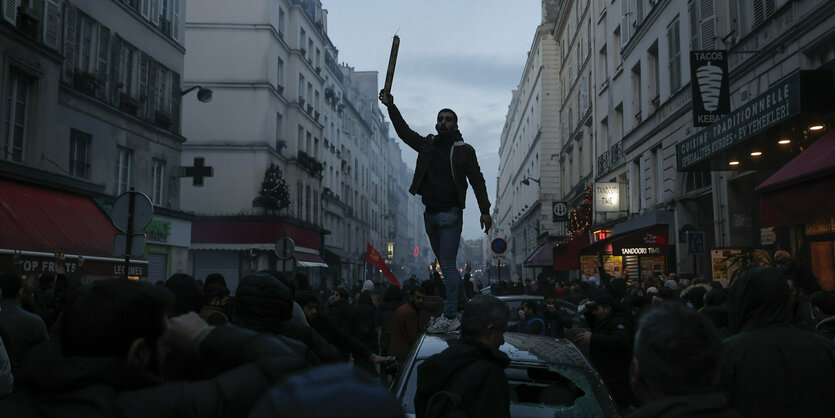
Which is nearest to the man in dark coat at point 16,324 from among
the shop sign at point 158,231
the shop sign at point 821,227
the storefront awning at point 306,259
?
the shop sign at point 821,227

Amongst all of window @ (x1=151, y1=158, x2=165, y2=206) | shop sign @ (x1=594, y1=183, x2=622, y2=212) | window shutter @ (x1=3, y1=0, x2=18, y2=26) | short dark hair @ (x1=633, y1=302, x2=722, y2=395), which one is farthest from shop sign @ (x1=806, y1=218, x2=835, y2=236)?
window @ (x1=151, y1=158, x2=165, y2=206)

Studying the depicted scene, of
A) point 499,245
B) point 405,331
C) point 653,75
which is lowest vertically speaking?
point 405,331

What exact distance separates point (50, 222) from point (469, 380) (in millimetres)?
14458

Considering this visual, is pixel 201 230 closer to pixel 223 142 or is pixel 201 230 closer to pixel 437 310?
pixel 223 142

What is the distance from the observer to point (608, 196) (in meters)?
27.1

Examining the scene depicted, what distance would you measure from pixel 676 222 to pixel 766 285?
59.1 ft

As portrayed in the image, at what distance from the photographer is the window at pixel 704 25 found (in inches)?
679

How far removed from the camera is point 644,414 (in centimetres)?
210

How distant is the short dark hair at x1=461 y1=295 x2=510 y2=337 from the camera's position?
3748mm

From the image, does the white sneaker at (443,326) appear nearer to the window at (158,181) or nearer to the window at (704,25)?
the window at (704,25)

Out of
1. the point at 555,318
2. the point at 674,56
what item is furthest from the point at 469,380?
the point at 674,56

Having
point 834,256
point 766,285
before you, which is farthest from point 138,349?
point 834,256

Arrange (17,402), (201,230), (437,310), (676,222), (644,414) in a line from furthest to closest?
(201,230) < (676,222) < (437,310) < (644,414) < (17,402)

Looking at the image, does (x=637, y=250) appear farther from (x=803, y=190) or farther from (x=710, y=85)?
(x=803, y=190)
